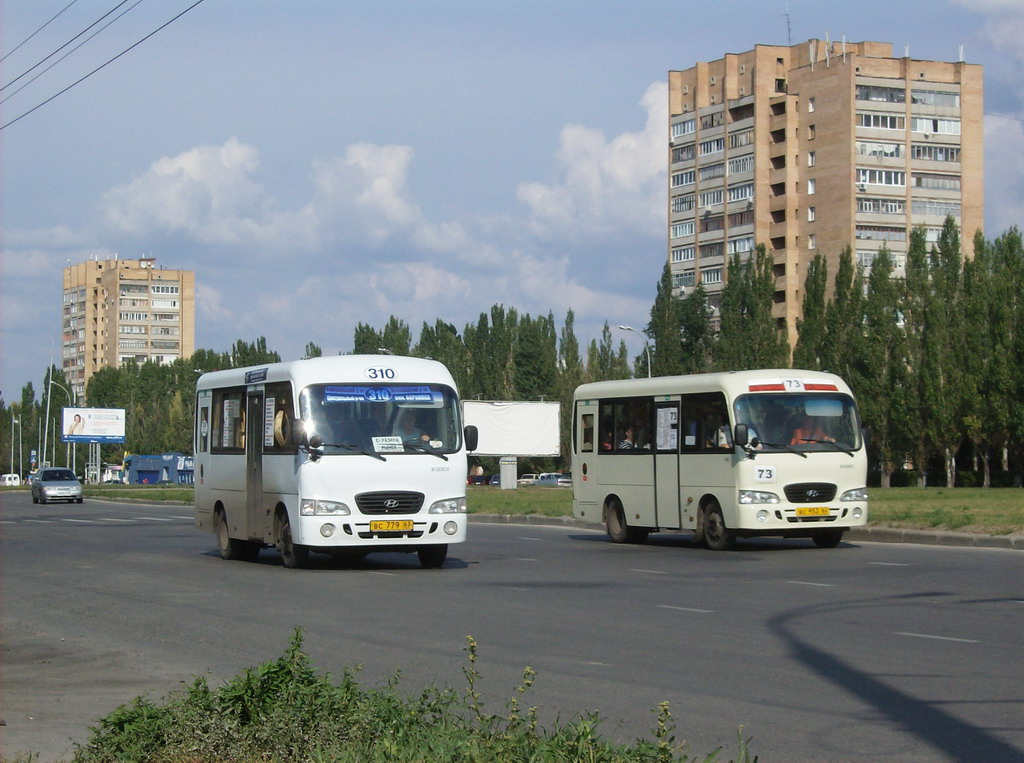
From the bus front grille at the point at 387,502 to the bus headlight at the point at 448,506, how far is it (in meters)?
0.31

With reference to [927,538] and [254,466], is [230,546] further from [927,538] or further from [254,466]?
[927,538]

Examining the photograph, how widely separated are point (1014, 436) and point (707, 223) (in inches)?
2056

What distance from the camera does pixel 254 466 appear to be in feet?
66.9

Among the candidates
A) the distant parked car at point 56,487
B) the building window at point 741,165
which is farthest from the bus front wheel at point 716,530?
the building window at point 741,165

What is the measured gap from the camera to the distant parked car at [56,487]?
5828 cm

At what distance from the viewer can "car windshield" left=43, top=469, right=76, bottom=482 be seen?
59.3 metres

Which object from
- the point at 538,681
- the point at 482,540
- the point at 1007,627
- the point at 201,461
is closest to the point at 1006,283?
the point at 482,540

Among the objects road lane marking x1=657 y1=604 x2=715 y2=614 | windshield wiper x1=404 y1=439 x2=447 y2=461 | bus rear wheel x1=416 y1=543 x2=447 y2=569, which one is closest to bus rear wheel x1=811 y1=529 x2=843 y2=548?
bus rear wheel x1=416 y1=543 x2=447 y2=569

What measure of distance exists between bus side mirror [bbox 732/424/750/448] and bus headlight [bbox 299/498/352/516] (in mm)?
6554

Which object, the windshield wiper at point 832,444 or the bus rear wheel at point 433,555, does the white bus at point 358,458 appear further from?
the windshield wiper at point 832,444

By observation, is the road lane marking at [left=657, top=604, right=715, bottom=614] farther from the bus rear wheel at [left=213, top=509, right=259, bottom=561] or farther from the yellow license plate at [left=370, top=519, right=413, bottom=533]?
the bus rear wheel at [left=213, top=509, right=259, bottom=561]

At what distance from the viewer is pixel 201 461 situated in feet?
75.4

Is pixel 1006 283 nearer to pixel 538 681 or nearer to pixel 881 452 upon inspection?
pixel 881 452

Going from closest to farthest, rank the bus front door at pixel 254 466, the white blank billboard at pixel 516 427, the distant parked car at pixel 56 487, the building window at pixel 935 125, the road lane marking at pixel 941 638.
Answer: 1. the road lane marking at pixel 941 638
2. the bus front door at pixel 254 466
3. the distant parked car at pixel 56 487
4. the white blank billboard at pixel 516 427
5. the building window at pixel 935 125
